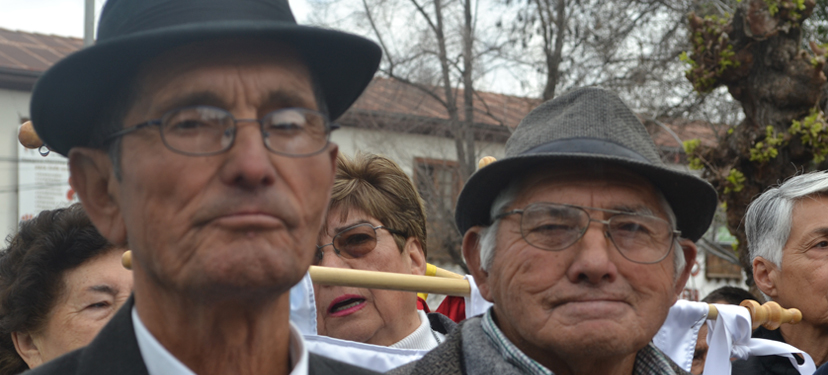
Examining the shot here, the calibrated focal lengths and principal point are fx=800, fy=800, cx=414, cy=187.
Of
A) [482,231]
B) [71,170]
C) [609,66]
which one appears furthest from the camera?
[609,66]

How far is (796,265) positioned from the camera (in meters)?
3.28

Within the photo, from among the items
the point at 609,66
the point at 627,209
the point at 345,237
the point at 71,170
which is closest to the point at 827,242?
the point at 627,209

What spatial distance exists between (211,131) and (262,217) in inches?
7.6

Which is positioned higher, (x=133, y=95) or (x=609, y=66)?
(x=133, y=95)

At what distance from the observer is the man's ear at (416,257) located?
3387 millimetres

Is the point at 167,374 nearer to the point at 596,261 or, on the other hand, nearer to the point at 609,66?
the point at 596,261

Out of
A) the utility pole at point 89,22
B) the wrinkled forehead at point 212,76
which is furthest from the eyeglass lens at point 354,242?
the utility pole at point 89,22

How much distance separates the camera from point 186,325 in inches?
63.4

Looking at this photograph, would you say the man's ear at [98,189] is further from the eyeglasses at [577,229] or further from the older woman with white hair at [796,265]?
the older woman with white hair at [796,265]

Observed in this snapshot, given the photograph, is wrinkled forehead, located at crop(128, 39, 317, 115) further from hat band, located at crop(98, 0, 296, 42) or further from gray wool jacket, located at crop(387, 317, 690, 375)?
gray wool jacket, located at crop(387, 317, 690, 375)

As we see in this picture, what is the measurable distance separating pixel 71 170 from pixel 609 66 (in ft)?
36.2

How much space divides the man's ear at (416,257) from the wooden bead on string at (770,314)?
1.30 meters

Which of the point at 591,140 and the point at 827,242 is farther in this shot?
the point at 827,242

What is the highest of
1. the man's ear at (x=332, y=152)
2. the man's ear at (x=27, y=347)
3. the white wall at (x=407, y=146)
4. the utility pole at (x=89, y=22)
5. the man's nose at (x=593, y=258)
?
the man's ear at (x=332, y=152)
